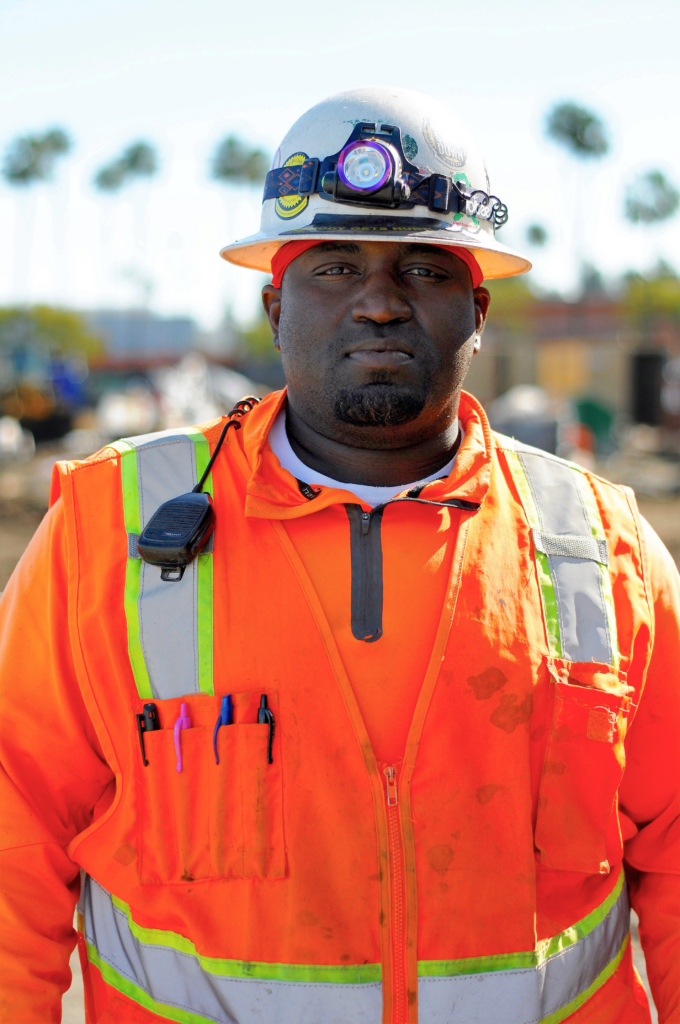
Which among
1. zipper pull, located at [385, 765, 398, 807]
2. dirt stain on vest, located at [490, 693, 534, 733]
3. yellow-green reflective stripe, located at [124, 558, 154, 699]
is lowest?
zipper pull, located at [385, 765, 398, 807]

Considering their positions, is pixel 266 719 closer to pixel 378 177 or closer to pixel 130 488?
pixel 130 488

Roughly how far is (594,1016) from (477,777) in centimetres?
67

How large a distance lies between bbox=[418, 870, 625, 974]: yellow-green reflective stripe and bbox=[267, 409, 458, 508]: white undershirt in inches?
42.5

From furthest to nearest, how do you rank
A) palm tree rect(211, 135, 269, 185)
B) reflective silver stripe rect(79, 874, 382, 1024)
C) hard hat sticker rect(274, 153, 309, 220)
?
palm tree rect(211, 135, 269, 185) < hard hat sticker rect(274, 153, 309, 220) < reflective silver stripe rect(79, 874, 382, 1024)

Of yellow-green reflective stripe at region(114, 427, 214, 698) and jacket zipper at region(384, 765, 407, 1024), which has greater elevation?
yellow-green reflective stripe at region(114, 427, 214, 698)

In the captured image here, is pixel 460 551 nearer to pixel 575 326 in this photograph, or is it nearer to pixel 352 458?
pixel 352 458

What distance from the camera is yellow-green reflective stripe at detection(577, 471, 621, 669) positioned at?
220 cm

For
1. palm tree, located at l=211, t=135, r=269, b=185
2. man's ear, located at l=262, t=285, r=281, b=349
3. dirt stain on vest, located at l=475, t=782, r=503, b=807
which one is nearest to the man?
dirt stain on vest, located at l=475, t=782, r=503, b=807

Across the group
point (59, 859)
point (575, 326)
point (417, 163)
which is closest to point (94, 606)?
point (59, 859)

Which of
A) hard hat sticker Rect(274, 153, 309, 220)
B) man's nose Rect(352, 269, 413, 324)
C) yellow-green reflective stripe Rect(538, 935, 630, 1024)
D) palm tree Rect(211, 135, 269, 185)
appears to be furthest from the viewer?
palm tree Rect(211, 135, 269, 185)

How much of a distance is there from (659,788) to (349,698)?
0.86m

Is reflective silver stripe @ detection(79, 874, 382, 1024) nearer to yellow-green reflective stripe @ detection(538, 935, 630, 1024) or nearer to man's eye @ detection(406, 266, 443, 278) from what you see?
yellow-green reflective stripe @ detection(538, 935, 630, 1024)

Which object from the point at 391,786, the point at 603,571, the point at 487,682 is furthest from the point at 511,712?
the point at 603,571

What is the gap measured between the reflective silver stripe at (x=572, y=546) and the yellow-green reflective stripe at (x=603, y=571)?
23 mm
